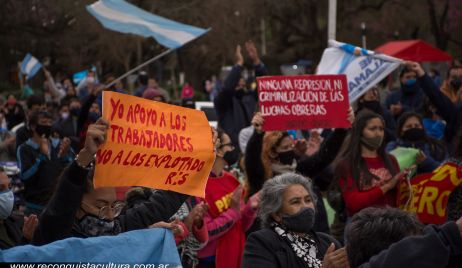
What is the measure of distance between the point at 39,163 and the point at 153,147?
4.56 meters

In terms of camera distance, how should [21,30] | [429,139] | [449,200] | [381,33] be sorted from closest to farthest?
[449,200] < [429,139] < [381,33] < [21,30]

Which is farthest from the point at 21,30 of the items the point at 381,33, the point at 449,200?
the point at 449,200

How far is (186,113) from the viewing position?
4902 mm

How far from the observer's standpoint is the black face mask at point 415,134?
8.80 meters

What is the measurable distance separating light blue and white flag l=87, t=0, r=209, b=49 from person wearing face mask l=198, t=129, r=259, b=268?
5617 mm

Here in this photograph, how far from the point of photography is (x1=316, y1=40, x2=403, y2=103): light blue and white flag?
9.68 metres

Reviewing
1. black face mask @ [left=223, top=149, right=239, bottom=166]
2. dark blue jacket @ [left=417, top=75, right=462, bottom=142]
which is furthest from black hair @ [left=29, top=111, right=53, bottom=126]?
dark blue jacket @ [left=417, top=75, right=462, bottom=142]

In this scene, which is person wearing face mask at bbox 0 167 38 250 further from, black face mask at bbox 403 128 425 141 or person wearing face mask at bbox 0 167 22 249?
black face mask at bbox 403 128 425 141

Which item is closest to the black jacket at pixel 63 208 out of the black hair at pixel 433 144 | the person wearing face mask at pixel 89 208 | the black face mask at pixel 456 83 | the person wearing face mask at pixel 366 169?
the person wearing face mask at pixel 89 208

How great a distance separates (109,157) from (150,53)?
4058cm

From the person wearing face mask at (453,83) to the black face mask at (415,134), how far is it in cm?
221

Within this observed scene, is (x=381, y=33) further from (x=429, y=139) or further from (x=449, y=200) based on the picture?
(x=449, y=200)

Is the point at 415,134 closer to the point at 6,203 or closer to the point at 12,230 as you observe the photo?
the point at 12,230

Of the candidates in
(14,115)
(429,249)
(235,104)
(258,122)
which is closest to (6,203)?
(258,122)
